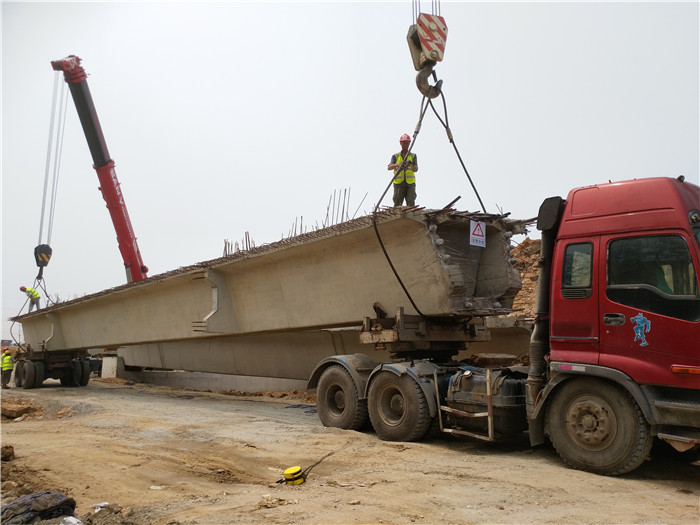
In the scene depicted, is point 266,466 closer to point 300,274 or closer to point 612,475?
point 612,475

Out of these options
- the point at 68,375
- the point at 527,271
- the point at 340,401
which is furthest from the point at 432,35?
the point at 68,375

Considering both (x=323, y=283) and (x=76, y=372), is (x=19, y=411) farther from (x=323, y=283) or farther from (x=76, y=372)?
(x=76, y=372)

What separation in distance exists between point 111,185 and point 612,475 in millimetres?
16087

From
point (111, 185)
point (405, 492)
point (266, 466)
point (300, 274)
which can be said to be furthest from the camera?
point (111, 185)

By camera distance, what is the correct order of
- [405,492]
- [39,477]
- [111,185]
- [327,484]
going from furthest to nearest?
1. [111,185]
2. [39,477]
3. [327,484]
4. [405,492]

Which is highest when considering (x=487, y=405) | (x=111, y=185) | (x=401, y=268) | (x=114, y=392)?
(x=111, y=185)

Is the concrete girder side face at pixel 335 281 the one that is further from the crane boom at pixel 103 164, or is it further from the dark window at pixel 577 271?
the crane boom at pixel 103 164

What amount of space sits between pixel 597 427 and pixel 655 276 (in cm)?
157

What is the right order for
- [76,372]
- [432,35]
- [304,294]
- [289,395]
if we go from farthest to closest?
[76,372] → [289,395] → [304,294] → [432,35]

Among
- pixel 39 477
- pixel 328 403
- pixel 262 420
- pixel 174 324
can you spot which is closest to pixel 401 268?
pixel 328 403

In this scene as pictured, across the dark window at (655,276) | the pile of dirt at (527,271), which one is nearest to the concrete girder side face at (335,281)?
the dark window at (655,276)

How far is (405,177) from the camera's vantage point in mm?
9820

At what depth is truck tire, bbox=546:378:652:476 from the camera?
5.22m

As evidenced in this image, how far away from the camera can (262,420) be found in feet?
30.6
